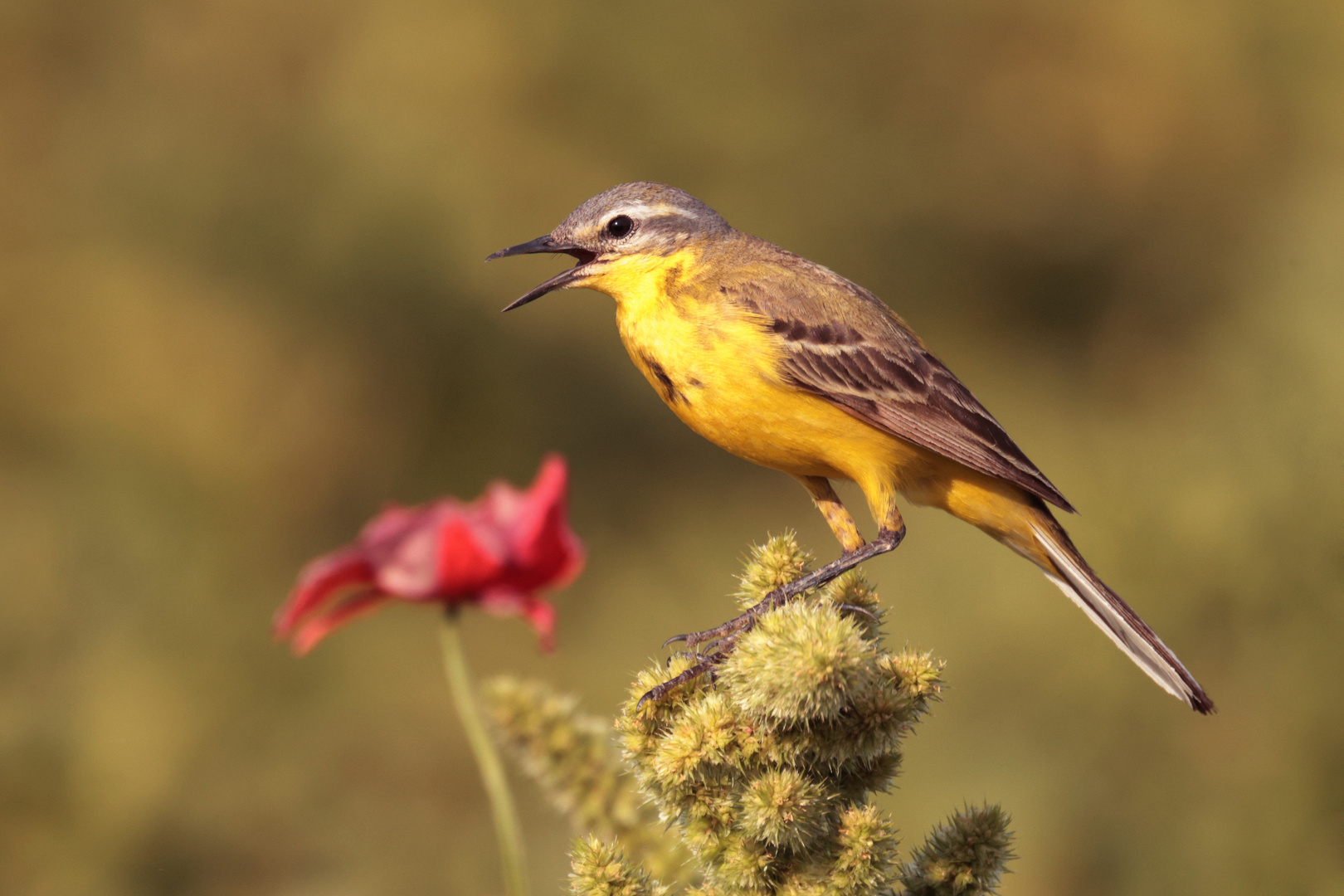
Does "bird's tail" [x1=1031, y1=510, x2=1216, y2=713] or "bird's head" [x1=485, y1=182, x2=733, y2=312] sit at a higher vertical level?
"bird's head" [x1=485, y1=182, x2=733, y2=312]

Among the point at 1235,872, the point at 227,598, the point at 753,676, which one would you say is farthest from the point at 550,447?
the point at 753,676

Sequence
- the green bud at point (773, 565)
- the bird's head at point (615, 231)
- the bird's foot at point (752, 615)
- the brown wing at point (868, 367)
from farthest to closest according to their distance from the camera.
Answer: the bird's head at point (615, 231), the brown wing at point (868, 367), the green bud at point (773, 565), the bird's foot at point (752, 615)

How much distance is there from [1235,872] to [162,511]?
5.15 m

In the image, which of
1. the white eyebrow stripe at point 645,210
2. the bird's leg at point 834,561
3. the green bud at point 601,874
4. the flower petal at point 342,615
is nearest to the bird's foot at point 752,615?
the bird's leg at point 834,561

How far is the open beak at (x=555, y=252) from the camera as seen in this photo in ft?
9.88

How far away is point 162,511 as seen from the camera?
602 cm

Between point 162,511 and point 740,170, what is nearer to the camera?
point 162,511

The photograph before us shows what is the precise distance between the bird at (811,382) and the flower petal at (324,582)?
71.5 inches

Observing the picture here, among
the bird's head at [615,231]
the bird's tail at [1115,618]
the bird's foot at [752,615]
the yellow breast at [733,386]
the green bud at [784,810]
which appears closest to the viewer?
the green bud at [784,810]

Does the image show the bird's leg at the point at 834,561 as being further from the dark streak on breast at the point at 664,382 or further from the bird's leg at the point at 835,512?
the dark streak on breast at the point at 664,382

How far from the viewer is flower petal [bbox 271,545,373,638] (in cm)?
112

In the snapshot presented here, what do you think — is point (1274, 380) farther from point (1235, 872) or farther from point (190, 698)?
point (190, 698)

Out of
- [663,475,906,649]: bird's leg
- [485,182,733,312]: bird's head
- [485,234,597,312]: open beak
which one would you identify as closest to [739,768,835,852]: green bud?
[663,475,906,649]: bird's leg

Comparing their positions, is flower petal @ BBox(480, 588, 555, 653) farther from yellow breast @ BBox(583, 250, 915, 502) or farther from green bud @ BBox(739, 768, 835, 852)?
yellow breast @ BBox(583, 250, 915, 502)
